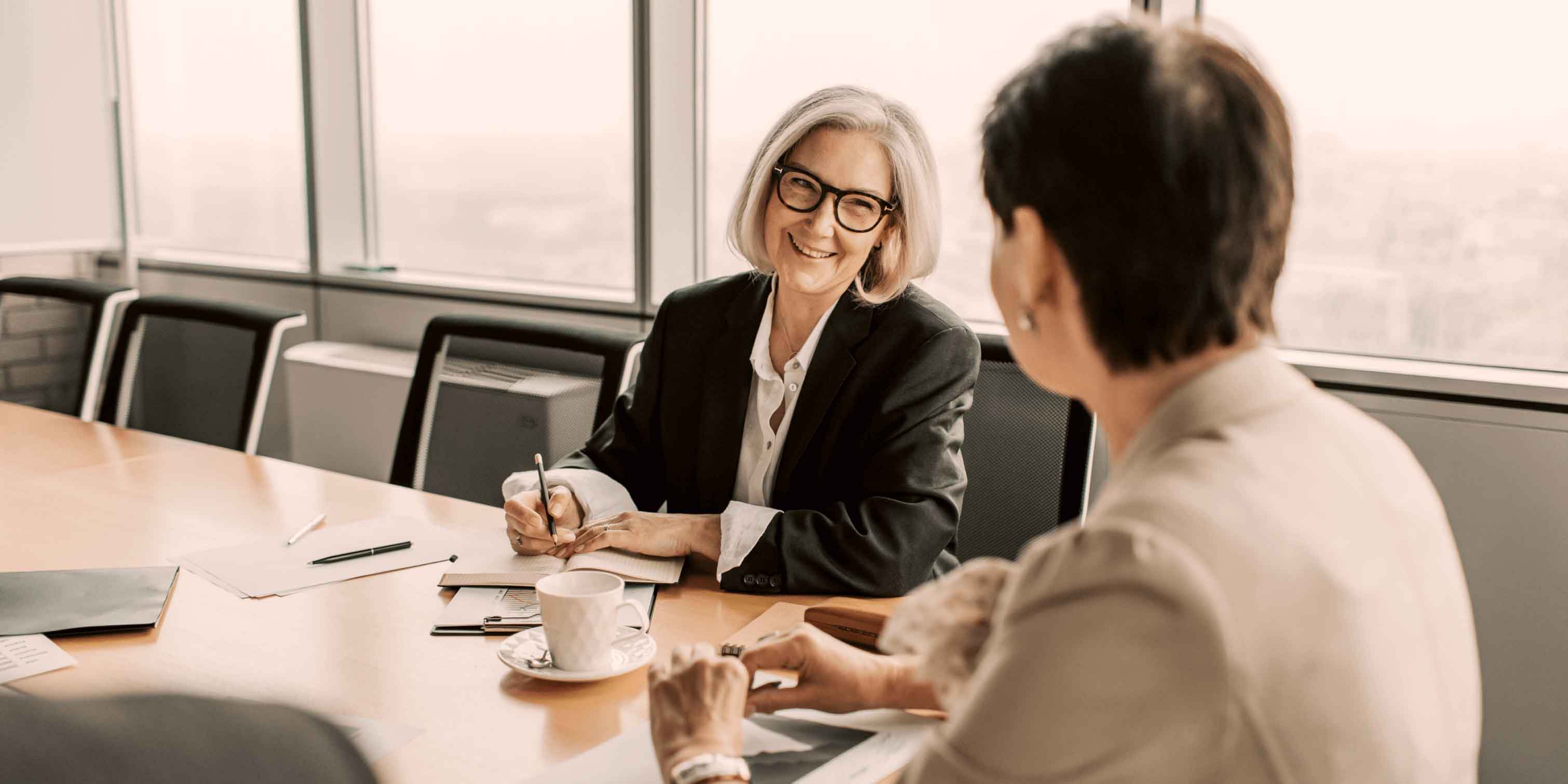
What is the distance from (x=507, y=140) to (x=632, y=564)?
243 cm

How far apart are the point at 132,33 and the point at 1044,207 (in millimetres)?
4735

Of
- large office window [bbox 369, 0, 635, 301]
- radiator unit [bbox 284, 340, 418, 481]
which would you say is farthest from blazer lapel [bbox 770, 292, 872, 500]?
radiator unit [bbox 284, 340, 418, 481]

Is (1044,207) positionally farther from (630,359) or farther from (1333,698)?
(630,359)

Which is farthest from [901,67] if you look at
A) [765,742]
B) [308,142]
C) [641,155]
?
[765,742]

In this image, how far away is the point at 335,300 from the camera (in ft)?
12.9

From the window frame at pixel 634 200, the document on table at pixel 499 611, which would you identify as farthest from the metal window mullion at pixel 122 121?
the document on table at pixel 499 611

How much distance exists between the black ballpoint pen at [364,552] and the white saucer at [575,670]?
358mm

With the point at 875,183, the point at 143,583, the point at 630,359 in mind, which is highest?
the point at 875,183

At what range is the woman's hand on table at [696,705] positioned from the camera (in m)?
0.92

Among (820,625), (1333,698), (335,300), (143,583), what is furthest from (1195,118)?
(335,300)

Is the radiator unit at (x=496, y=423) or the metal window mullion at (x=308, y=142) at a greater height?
the metal window mullion at (x=308, y=142)

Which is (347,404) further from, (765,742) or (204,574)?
(765,742)

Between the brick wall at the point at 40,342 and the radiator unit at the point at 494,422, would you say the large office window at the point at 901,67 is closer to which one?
the radiator unit at the point at 494,422

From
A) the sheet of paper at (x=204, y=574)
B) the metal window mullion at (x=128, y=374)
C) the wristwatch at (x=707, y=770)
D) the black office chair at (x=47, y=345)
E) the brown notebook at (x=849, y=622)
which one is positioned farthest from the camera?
the black office chair at (x=47, y=345)
